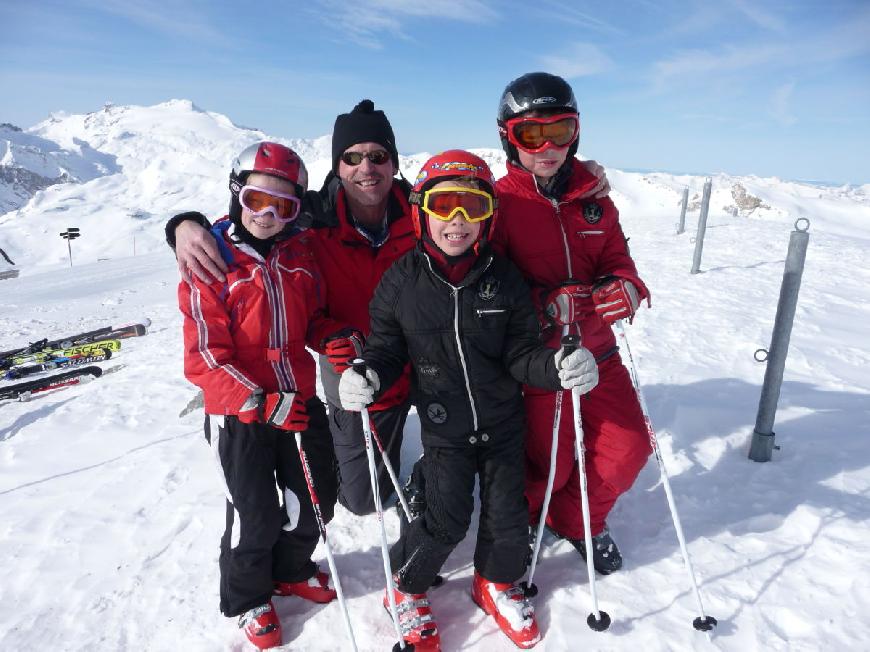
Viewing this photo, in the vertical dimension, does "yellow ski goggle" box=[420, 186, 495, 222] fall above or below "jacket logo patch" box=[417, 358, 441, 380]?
above

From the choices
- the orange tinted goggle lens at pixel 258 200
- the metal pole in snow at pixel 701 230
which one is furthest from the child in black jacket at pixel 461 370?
the metal pole in snow at pixel 701 230

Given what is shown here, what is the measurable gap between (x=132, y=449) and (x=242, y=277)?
11.5 ft

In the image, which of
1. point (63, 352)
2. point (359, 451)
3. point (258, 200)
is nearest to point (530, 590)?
point (359, 451)

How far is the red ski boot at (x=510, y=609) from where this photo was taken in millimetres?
2738

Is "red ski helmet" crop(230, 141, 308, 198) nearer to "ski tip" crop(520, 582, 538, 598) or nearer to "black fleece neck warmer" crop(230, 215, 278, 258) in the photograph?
"black fleece neck warmer" crop(230, 215, 278, 258)

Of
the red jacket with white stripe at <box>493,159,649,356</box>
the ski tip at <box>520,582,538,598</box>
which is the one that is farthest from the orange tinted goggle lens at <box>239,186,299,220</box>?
the ski tip at <box>520,582,538,598</box>

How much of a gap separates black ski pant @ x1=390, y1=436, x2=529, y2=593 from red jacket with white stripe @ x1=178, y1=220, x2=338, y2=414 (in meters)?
1.00

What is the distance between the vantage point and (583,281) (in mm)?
3207

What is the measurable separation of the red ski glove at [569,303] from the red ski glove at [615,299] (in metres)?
0.06

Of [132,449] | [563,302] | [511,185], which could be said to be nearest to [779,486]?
[563,302]

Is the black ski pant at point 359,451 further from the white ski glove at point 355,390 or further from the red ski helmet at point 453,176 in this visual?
the red ski helmet at point 453,176

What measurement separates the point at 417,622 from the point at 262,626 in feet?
2.83

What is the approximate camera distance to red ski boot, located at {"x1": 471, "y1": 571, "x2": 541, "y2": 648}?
2.74 m

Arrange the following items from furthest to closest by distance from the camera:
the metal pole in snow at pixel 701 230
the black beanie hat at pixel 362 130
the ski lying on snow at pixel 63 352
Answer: the ski lying on snow at pixel 63 352 < the metal pole in snow at pixel 701 230 < the black beanie hat at pixel 362 130
